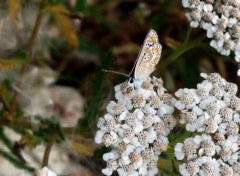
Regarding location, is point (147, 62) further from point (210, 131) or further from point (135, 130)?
point (210, 131)

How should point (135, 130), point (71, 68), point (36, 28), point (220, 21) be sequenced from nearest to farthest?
point (135, 130) < point (220, 21) < point (36, 28) < point (71, 68)

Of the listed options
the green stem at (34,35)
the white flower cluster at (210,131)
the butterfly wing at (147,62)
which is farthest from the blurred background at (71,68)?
the butterfly wing at (147,62)

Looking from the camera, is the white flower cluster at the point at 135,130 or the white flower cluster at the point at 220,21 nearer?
the white flower cluster at the point at 135,130

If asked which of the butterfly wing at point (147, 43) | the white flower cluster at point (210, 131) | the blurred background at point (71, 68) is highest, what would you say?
the butterfly wing at point (147, 43)

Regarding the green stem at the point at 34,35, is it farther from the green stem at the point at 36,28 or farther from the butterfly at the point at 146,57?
the butterfly at the point at 146,57

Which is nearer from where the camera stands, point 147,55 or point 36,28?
point 147,55

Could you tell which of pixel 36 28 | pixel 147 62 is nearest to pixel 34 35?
pixel 36 28
